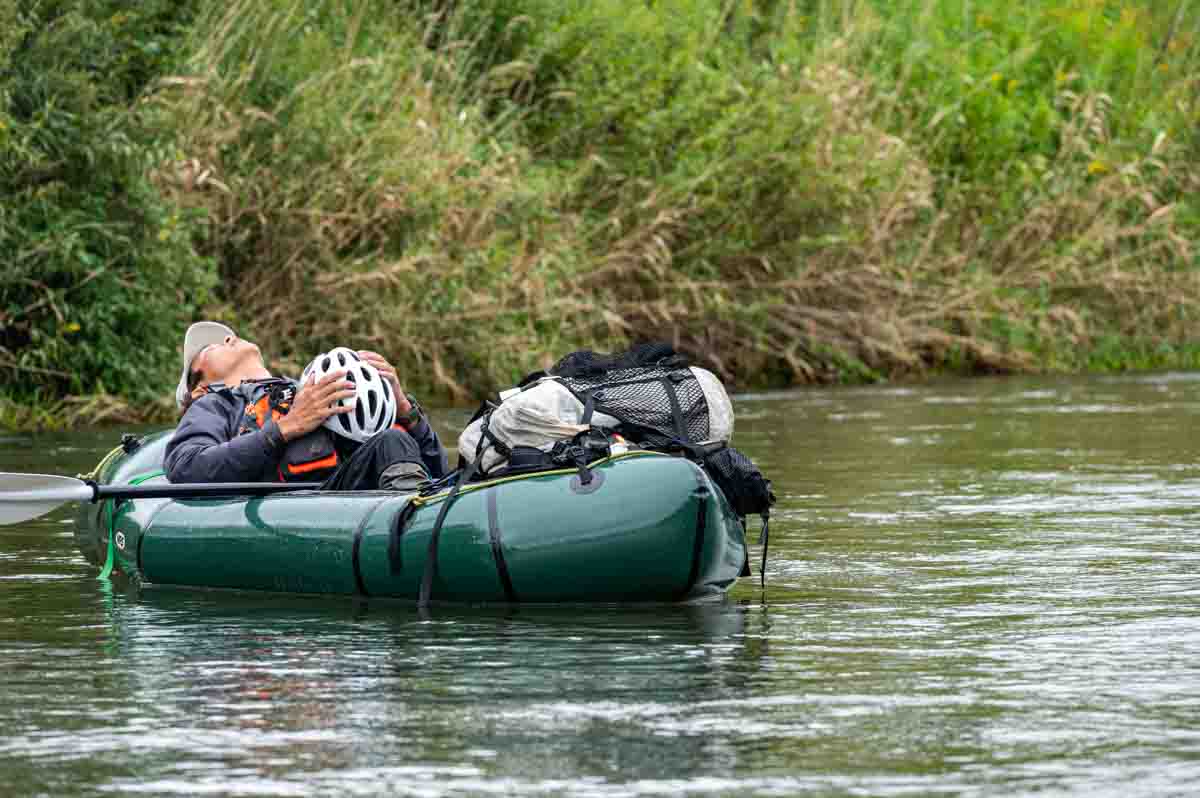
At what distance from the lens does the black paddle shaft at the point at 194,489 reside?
306 inches

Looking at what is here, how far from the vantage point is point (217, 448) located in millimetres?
7914

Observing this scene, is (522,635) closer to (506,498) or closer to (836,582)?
(506,498)

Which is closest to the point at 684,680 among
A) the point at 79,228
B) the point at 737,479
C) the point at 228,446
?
the point at 737,479

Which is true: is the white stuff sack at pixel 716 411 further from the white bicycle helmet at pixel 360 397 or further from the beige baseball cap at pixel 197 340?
the beige baseball cap at pixel 197 340

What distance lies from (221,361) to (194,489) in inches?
25.8

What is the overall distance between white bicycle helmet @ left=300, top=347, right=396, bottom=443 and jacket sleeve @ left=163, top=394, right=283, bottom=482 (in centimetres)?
24

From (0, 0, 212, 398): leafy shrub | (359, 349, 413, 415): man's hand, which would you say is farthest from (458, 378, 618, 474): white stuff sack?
(0, 0, 212, 398): leafy shrub

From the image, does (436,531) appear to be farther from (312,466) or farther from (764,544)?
(764,544)

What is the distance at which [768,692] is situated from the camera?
18.9 ft

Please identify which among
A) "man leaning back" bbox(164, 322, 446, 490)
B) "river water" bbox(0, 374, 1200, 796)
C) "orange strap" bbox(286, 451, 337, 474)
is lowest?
"river water" bbox(0, 374, 1200, 796)

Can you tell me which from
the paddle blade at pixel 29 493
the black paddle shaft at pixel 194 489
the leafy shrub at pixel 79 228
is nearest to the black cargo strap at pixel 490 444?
the black paddle shaft at pixel 194 489

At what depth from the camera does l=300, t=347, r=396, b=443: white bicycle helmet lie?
7.62m

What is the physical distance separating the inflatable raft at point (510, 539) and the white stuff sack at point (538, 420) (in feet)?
0.54

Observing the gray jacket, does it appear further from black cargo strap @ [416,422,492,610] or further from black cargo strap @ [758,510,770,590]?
black cargo strap @ [758,510,770,590]
